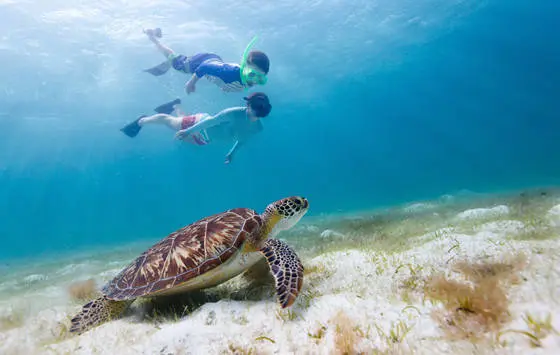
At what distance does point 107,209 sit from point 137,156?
81232mm

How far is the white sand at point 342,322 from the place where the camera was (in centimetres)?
190

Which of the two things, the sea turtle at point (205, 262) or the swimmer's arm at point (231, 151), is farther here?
the swimmer's arm at point (231, 151)

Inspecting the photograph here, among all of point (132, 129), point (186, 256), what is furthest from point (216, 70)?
point (186, 256)

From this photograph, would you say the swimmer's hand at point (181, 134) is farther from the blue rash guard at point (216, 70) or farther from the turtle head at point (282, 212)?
the turtle head at point (282, 212)

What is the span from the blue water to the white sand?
22959 mm

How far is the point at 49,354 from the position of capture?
8.53 feet

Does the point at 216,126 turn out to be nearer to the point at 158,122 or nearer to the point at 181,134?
the point at 181,134

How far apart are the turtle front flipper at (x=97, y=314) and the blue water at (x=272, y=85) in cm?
2360

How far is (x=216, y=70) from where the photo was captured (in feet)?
36.0

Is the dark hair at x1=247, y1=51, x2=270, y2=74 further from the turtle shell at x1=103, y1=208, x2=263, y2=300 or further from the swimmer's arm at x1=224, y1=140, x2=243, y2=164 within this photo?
the turtle shell at x1=103, y1=208, x2=263, y2=300

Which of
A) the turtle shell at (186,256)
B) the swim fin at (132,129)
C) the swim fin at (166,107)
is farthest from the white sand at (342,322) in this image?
the swim fin at (166,107)

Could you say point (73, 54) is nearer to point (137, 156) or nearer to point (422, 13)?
point (422, 13)

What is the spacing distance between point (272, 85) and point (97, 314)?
3425 cm

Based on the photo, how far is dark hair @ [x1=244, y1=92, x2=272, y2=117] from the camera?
9.09m
